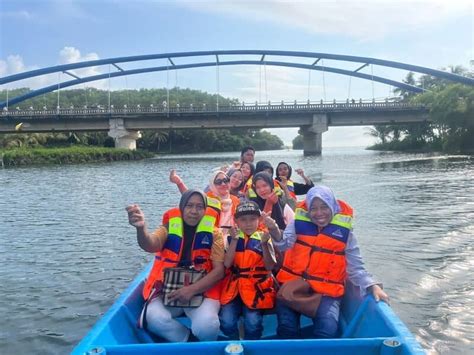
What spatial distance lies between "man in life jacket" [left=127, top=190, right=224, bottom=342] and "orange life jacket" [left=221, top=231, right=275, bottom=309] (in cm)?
13

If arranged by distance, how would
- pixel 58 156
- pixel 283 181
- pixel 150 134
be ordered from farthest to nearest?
pixel 150 134 < pixel 58 156 < pixel 283 181

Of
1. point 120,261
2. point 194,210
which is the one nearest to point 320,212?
point 194,210

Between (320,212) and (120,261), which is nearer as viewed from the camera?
(320,212)

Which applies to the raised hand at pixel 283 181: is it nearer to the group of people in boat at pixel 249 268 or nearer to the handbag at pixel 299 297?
the group of people in boat at pixel 249 268

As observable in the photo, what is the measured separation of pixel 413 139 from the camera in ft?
214

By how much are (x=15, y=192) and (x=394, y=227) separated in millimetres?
15033

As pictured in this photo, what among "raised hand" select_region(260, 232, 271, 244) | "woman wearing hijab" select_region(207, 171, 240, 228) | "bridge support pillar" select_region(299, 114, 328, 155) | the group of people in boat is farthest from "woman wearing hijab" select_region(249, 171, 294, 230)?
"bridge support pillar" select_region(299, 114, 328, 155)

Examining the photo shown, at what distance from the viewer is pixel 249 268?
149 inches

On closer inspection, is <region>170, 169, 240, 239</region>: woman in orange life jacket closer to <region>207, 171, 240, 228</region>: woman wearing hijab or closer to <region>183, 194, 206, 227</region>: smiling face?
<region>207, 171, 240, 228</region>: woman wearing hijab

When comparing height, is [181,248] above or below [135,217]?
below

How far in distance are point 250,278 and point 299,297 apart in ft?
1.41

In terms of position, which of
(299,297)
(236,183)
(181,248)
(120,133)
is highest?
(120,133)

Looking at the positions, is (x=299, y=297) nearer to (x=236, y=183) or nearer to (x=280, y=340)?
(x=280, y=340)

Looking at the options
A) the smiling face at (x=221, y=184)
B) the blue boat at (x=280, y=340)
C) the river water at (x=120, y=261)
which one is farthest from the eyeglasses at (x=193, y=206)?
the river water at (x=120, y=261)
